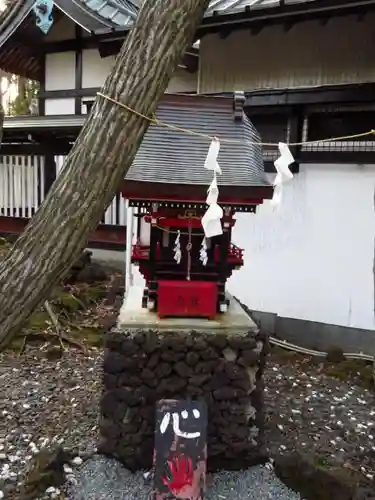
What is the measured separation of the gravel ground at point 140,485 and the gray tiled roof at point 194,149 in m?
2.35

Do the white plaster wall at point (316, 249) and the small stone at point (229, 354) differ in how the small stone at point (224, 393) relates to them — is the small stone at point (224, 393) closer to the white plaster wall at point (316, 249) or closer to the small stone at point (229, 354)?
the small stone at point (229, 354)

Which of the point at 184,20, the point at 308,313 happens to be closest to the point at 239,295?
the point at 308,313

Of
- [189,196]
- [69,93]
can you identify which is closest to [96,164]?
[189,196]

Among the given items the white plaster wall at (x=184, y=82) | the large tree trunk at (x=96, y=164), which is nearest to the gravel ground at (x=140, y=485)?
the large tree trunk at (x=96, y=164)

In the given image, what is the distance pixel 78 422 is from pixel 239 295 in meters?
2.93

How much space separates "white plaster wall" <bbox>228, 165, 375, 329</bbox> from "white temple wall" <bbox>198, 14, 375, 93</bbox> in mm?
1181

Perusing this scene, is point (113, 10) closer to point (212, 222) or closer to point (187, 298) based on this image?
point (187, 298)

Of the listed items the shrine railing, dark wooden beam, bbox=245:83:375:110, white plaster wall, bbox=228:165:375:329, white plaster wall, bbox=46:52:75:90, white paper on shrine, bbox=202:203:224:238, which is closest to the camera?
white paper on shrine, bbox=202:203:224:238

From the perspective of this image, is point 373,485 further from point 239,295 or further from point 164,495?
point 239,295

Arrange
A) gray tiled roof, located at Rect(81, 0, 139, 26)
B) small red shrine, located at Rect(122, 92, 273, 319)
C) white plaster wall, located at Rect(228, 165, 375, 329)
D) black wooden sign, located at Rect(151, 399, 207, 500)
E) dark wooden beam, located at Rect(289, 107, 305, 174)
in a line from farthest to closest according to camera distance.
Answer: gray tiled roof, located at Rect(81, 0, 139, 26)
dark wooden beam, located at Rect(289, 107, 305, 174)
white plaster wall, located at Rect(228, 165, 375, 329)
small red shrine, located at Rect(122, 92, 273, 319)
black wooden sign, located at Rect(151, 399, 207, 500)

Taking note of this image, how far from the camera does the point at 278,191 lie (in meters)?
3.02

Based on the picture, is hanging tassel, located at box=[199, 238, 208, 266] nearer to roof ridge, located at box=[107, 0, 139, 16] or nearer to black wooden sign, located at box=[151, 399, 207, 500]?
black wooden sign, located at box=[151, 399, 207, 500]

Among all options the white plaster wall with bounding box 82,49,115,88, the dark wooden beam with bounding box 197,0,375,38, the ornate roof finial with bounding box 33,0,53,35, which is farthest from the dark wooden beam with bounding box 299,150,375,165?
the white plaster wall with bounding box 82,49,115,88

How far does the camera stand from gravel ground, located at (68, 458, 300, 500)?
12.4ft
